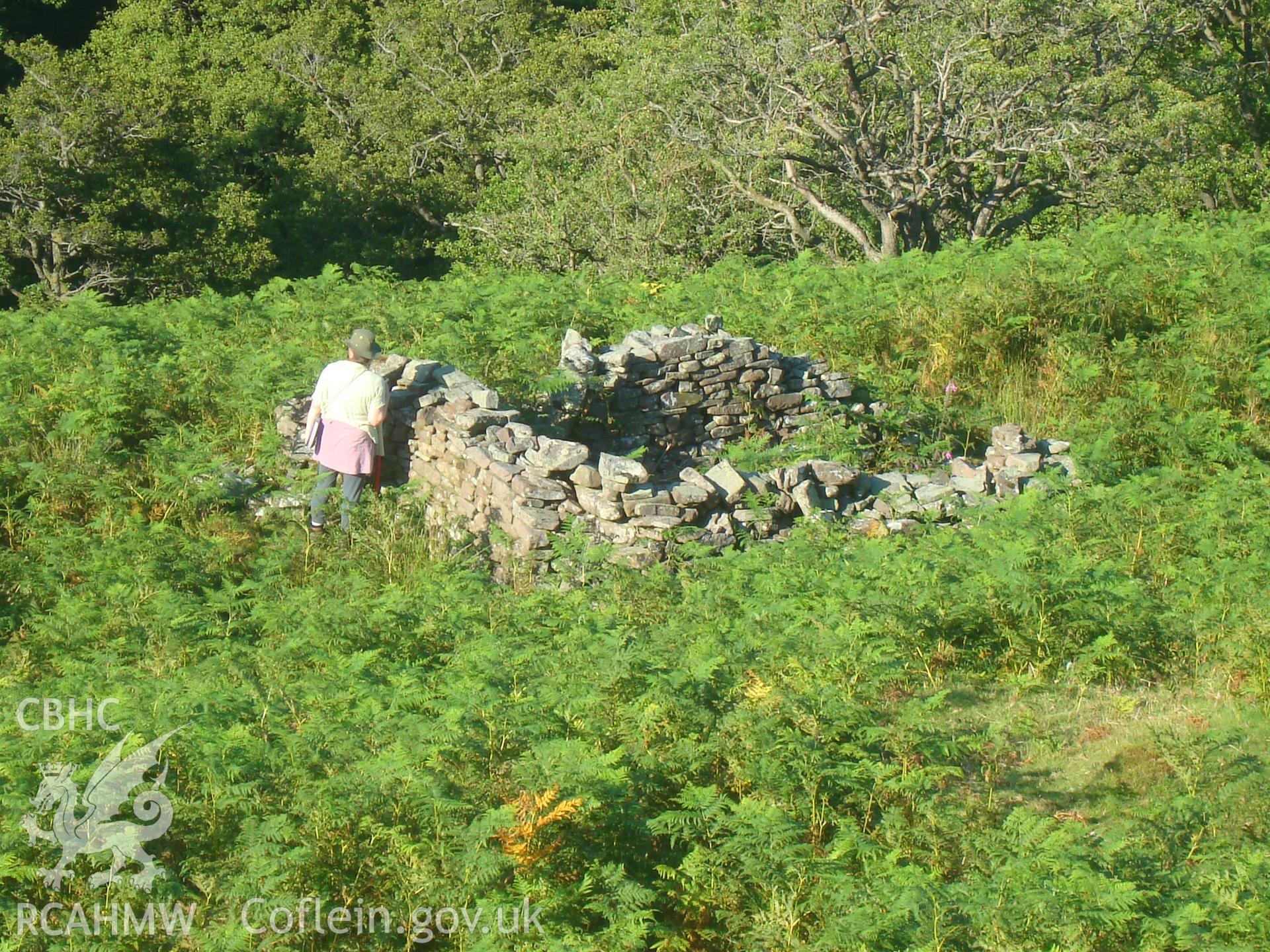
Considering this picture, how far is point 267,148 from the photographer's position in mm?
22859

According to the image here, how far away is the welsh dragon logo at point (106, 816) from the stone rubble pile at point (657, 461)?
11.3 ft

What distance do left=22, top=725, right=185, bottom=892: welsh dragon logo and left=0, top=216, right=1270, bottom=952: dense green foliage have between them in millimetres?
74

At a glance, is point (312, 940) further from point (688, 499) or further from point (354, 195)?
point (354, 195)

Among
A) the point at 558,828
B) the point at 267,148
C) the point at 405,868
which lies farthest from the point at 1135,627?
the point at 267,148

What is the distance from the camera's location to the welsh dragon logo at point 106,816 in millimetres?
4672

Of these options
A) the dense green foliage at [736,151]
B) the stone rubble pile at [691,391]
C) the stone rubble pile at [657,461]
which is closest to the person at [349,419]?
the stone rubble pile at [657,461]

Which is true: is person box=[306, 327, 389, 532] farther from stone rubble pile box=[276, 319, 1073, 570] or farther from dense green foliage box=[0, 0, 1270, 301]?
dense green foliage box=[0, 0, 1270, 301]

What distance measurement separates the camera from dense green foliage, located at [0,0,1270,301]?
1494 centimetres

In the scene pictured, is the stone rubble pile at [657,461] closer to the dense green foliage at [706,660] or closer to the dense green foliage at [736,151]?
the dense green foliage at [706,660]

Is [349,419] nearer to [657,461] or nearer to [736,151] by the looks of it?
[657,461]

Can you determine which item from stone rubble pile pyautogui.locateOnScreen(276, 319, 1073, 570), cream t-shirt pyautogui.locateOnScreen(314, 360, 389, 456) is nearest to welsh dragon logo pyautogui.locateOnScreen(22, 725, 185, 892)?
stone rubble pile pyautogui.locateOnScreen(276, 319, 1073, 570)

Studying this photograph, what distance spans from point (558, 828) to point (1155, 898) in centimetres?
212

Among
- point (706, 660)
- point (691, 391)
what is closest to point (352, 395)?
point (691, 391)

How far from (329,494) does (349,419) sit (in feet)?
1.71
